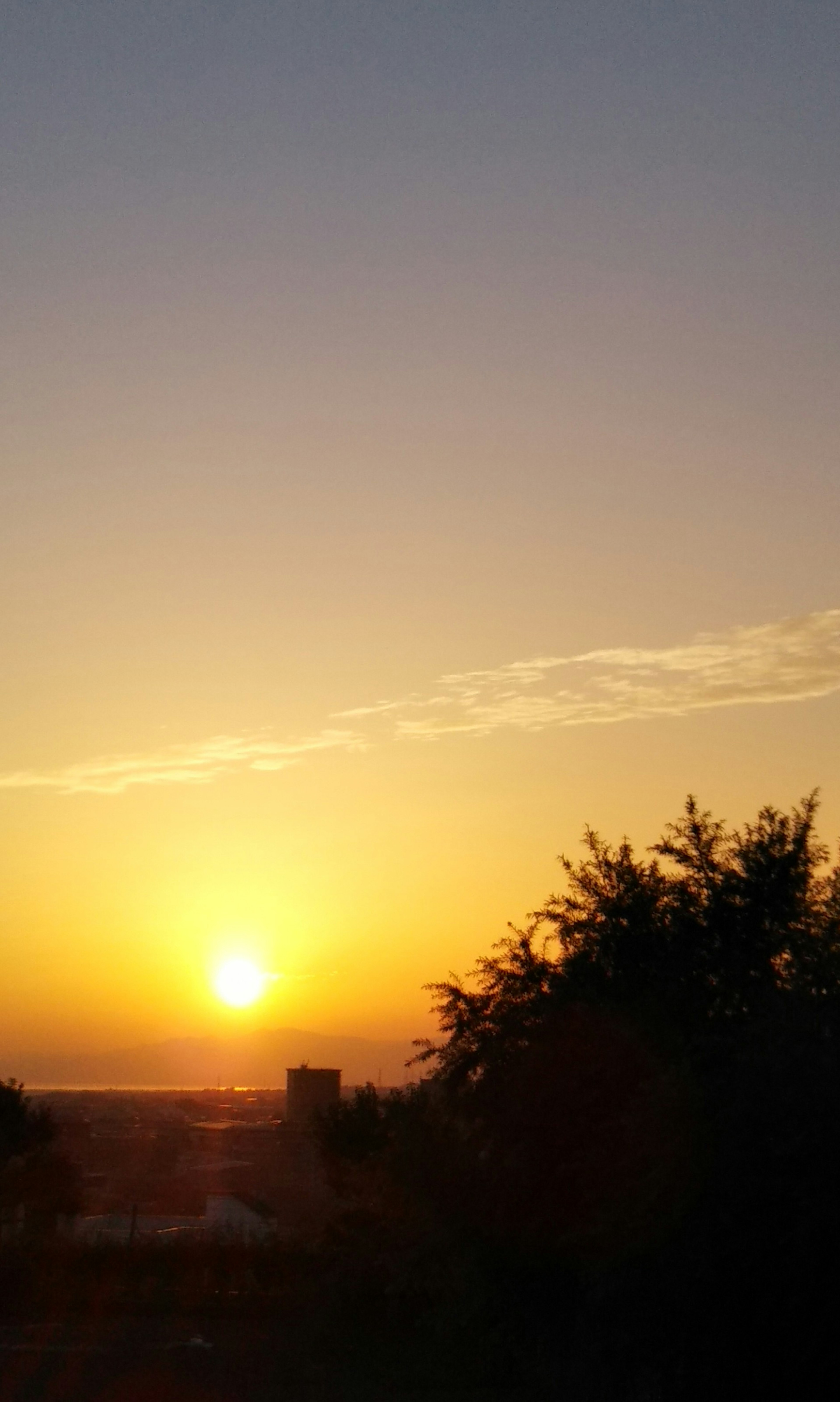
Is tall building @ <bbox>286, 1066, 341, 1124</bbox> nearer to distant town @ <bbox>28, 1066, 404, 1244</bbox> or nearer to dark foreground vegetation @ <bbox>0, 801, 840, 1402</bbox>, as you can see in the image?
distant town @ <bbox>28, 1066, 404, 1244</bbox>

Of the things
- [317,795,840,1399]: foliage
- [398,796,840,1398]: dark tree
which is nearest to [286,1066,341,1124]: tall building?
[317,795,840,1399]: foliage

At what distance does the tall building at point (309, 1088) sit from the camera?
88.1 metres

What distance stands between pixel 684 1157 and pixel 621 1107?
101 inches

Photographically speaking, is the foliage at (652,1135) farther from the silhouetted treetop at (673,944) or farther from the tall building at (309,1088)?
the tall building at (309,1088)

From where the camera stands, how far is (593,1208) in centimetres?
1341

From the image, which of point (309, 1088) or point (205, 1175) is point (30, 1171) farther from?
point (309, 1088)

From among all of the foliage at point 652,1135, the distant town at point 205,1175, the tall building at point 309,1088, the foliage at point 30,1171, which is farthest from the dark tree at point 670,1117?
the tall building at point 309,1088

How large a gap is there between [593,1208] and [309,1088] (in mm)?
80327

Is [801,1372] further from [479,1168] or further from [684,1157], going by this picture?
[479,1168]

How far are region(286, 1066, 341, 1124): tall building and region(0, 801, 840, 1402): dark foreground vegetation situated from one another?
56.2 m

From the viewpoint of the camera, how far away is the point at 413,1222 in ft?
75.7

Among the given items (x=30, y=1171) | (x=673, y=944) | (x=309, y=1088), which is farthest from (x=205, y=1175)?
(x=673, y=944)

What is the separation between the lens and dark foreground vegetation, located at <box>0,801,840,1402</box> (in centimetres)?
1075

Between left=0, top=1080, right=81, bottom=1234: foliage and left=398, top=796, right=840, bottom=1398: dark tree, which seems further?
left=0, top=1080, right=81, bottom=1234: foliage
